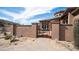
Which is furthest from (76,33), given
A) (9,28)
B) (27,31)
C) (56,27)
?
(9,28)

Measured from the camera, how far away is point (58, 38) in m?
3.84

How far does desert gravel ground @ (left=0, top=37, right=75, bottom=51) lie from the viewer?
148 inches

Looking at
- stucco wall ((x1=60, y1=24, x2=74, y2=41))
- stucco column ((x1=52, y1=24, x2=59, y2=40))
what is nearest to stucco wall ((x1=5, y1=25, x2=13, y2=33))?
stucco column ((x1=52, y1=24, x2=59, y2=40))

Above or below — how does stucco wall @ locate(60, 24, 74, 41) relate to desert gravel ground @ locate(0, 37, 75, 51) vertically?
above

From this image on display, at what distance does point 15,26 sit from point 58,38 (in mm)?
809

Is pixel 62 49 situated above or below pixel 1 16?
below

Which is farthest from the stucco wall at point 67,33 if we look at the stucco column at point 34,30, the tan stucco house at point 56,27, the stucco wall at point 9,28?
the stucco wall at point 9,28

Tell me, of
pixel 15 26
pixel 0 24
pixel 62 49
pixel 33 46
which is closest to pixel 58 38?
pixel 62 49

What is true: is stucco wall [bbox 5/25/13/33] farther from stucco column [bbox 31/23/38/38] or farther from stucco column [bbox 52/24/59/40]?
stucco column [bbox 52/24/59/40]

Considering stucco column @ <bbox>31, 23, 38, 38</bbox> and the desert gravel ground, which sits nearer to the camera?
the desert gravel ground

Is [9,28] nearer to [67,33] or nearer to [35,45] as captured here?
[35,45]
